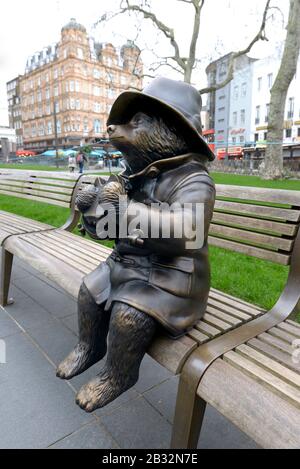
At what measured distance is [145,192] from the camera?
5.10ft

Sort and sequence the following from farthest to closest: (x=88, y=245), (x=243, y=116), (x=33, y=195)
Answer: (x=243, y=116), (x=33, y=195), (x=88, y=245)

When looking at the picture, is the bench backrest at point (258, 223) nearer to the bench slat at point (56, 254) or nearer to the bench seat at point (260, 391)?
the bench seat at point (260, 391)

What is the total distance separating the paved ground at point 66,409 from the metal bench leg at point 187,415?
0.32 meters

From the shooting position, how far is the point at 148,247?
4.63 ft

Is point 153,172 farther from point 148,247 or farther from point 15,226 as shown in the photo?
point 15,226

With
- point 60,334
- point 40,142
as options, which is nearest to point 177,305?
point 60,334

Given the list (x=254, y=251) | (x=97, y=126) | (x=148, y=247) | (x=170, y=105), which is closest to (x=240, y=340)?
(x=148, y=247)

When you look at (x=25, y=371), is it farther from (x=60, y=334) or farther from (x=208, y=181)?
(x=208, y=181)

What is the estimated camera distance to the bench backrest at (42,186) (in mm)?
3801

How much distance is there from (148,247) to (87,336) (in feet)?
1.84

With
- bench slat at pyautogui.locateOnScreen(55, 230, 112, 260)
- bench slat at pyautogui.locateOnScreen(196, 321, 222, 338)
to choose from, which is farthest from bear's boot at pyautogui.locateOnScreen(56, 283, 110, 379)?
bench slat at pyautogui.locateOnScreen(55, 230, 112, 260)

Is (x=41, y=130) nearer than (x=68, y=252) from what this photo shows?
No

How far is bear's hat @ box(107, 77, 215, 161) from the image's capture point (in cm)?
140
